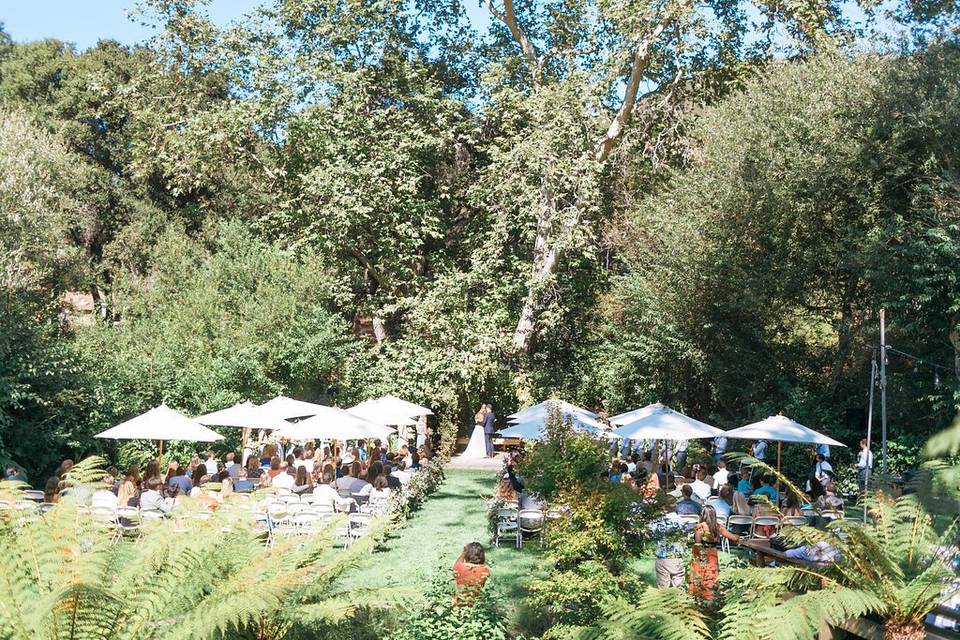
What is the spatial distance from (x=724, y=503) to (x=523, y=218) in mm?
16110

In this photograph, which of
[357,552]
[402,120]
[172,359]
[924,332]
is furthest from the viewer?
[402,120]

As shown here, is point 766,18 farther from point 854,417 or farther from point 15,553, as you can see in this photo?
point 15,553

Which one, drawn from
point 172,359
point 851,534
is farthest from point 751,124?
point 851,534

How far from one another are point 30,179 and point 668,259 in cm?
1807

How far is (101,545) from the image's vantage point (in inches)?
242

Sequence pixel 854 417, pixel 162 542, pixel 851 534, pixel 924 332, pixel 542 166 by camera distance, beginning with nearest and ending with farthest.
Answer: pixel 162 542, pixel 851 534, pixel 924 332, pixel 854 417, pixel 542 166

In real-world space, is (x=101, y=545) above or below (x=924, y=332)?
below

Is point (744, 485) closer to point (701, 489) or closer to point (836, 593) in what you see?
point (701, 489)

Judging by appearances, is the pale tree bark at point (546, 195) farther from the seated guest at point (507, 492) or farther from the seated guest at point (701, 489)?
the seated guest at point (507, 492)

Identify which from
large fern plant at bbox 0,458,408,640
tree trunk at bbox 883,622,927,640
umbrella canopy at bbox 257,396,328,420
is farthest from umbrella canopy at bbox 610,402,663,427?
large fern plant at bbox 0,458,408,640

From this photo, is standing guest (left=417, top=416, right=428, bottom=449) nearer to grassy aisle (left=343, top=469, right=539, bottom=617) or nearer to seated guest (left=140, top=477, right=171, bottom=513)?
grassy aisle (left=343, top=469, right=539, bottom=617)

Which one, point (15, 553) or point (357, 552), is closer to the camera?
point (15, 553)

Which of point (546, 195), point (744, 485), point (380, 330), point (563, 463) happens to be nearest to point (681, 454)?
point (744, 485)

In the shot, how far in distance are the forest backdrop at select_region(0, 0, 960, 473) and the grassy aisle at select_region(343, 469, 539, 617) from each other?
7880 millimetres
